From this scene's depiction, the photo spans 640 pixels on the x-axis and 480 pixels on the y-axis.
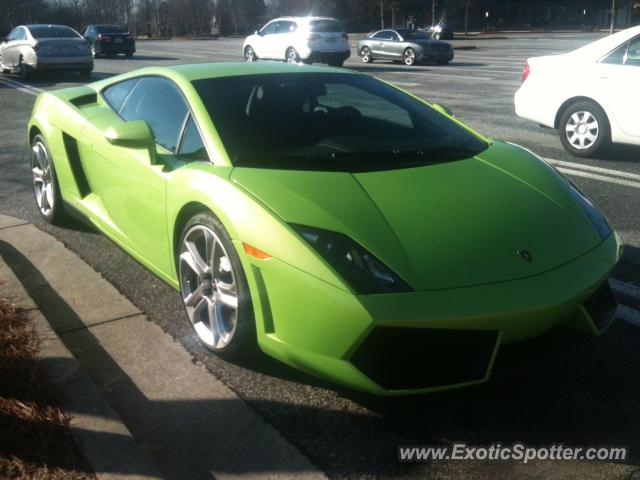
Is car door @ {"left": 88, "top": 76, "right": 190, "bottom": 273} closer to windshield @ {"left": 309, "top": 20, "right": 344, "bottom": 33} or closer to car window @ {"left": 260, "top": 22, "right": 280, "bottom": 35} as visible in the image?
windshield @ {"left": 309, "top": 20, "right": 344, "bottom": 33}

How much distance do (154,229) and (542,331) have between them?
79.7 inches

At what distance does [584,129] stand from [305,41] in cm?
1739

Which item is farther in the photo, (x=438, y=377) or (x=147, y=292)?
(x=147, y=292)

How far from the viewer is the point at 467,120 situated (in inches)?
435

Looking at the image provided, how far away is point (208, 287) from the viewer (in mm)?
3521

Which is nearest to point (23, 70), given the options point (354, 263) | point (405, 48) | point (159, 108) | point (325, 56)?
point (325, 56)

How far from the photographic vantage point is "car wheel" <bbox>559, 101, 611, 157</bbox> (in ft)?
26.0

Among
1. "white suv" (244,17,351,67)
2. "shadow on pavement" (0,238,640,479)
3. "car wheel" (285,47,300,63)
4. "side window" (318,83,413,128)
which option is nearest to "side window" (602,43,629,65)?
"side window" (318,83,413,128)

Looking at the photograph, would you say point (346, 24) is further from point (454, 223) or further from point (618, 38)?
point (454, 223)

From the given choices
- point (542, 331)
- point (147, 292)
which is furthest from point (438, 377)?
point (147, 292)

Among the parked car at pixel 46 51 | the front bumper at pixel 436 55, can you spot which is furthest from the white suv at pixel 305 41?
the parked car at pixel 46 51

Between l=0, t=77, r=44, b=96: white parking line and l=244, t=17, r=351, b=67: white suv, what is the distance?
8533mm

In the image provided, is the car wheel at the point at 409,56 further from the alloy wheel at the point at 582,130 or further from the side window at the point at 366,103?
the side window at the point at 366,103

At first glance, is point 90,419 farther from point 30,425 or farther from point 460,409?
point 460,409
